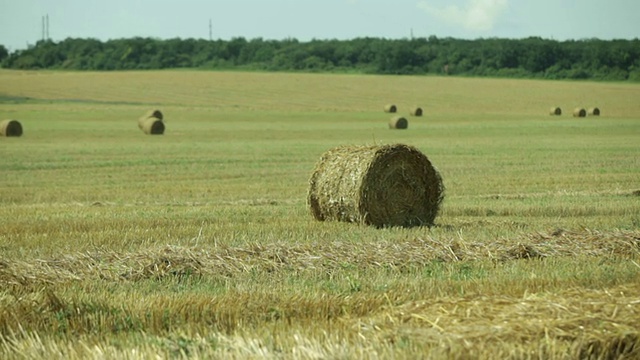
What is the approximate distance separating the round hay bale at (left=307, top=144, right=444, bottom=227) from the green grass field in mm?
268

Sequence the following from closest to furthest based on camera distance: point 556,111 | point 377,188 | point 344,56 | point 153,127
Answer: point 377,188
point 153,127
point 556,111
point 344,56

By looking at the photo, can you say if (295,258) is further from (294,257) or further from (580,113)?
(580,113)

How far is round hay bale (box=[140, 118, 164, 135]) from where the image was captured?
3628cm

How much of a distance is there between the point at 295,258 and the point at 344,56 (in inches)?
3030

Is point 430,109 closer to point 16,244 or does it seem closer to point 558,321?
point 16,244

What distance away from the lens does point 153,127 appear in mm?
36281

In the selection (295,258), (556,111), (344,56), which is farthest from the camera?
(344,56)

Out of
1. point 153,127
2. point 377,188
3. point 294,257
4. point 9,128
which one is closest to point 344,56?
point 153,127

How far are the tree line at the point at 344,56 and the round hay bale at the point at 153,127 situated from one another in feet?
133

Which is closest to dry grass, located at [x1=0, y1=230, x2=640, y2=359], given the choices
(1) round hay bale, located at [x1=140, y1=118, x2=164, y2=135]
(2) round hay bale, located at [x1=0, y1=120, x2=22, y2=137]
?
(2) round hay bale, located at [x1=0, y1=120, x2=22, y2=137]

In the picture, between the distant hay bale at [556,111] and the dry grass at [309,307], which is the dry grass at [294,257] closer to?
the dry grass at [309,307]

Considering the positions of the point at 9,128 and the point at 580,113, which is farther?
the point at 580,113

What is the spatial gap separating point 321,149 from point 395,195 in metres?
16.2

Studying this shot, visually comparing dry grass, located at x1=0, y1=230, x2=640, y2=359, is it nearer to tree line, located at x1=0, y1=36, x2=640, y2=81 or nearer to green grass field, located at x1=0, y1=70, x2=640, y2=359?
green grass field, located at x1=0, y1=70, x2=640, y2=359
